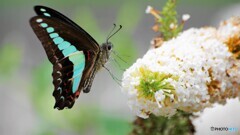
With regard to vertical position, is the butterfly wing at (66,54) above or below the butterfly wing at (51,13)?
below

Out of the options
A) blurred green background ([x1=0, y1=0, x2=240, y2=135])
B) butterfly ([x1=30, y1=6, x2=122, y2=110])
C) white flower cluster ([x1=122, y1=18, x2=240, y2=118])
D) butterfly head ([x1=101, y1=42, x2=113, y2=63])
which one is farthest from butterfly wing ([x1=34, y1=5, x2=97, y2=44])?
white flower cluster ([x1=122, y1=18, x2=240, y2=118])

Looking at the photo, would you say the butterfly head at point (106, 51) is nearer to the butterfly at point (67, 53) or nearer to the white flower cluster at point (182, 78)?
the butterfly at point (67, 53)

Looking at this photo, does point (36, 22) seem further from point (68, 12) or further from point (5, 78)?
point (68, 12)

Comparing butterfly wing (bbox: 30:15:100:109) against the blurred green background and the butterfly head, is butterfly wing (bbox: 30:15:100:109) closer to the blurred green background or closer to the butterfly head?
the butterfly head

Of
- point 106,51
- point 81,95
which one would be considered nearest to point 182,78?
point 106,51

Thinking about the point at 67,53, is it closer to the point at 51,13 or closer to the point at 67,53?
the point at 67,53

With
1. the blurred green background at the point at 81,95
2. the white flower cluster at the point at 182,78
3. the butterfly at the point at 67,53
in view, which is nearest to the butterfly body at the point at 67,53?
the butterfly at the point at 67,53
